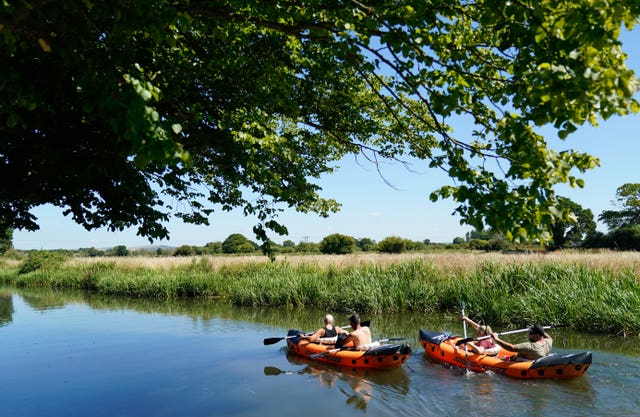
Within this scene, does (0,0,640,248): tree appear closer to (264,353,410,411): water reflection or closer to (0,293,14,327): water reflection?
(264,353,410,411): water reflection

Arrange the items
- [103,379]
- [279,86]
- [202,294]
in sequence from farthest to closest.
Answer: [202,294] < [103,379] < [279,86]

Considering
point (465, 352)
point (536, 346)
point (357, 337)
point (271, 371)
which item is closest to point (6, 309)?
point (271, 371)

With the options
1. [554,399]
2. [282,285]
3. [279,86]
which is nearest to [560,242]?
[282,285]

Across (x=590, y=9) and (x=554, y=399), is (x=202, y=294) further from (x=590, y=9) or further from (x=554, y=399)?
(x=590, y=9)

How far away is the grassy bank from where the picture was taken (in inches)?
476

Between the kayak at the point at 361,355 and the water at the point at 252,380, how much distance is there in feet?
0.72

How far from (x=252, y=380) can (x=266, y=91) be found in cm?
593

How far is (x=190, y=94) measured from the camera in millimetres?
7781

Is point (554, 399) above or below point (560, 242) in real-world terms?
below

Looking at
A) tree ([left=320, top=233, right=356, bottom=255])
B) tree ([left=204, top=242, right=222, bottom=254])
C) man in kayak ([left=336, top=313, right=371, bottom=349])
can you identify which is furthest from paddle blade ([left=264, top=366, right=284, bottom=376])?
tree ([left=204, top=242, right=222, bottom=254])

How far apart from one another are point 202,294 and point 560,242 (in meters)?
35.6

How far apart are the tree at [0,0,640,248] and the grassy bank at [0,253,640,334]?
608 centimetres

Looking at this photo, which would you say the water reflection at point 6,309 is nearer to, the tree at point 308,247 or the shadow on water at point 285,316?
the shadow on water at point 285,316

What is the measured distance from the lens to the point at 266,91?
739 cm
